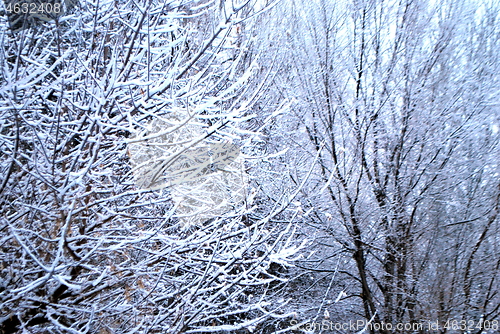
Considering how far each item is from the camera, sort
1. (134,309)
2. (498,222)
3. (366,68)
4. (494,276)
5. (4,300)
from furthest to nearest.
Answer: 1. (366,68)
2. (498,222)
3. (494,276)
4. (134,309)
5. (4,300)

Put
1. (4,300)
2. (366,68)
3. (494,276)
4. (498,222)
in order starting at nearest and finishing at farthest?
(4,300) → (494,276) → (498,222) → (366,68)

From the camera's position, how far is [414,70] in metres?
7.08

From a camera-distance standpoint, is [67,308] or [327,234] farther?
[327,234]

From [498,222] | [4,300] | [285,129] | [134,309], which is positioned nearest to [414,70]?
[285,129]

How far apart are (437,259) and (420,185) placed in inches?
51.9

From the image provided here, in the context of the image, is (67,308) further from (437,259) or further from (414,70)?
(414,70)

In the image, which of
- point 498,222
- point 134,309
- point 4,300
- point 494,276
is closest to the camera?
point 4,300

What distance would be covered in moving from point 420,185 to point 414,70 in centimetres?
205

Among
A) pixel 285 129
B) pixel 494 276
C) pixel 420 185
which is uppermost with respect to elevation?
pixel 285 129

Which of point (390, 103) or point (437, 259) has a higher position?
point (390, 103)

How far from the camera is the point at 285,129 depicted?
752 centimetres

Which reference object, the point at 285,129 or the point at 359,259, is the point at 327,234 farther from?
the point at 285,129

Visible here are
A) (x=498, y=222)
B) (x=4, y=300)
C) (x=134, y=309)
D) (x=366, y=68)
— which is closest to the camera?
(x=4, y=300)

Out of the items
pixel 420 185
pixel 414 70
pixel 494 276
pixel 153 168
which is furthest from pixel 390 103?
pixel 153 168
